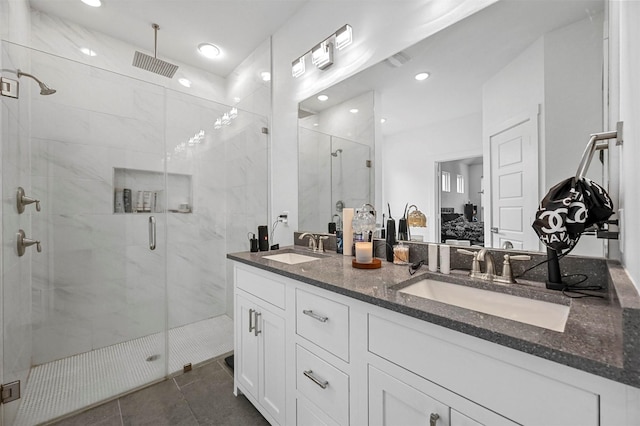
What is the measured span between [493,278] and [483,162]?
51cm

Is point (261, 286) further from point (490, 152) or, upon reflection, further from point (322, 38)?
point (322, 38)

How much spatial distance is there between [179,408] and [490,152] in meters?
2.17

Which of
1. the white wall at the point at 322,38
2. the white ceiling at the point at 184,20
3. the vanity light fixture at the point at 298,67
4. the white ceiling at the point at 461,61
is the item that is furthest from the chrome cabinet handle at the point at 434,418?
the white ceiling at the point at 184,20

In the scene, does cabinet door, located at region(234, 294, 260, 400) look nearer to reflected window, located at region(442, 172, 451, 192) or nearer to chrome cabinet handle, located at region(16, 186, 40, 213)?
reflected window, located at region(442, 172, 451, 192)

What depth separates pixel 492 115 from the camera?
1.17m

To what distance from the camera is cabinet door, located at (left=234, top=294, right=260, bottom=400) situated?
147 cm

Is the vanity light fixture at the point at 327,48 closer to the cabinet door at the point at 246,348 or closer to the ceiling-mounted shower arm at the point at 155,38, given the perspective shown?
the ceiling-mounted shower arm at the point at 155,38

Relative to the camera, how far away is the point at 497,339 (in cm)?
59

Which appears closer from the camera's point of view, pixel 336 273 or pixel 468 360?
pixel 468 360

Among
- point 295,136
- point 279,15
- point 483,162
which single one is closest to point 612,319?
point 483,162

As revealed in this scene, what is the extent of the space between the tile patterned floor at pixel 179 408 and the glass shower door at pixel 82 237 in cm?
12

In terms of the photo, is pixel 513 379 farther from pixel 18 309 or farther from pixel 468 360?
pixel 18 309

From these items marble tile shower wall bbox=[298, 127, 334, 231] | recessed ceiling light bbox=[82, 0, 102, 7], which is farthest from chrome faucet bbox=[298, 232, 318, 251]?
recessed ceiling light bbox=[82, 0, 102, 7]

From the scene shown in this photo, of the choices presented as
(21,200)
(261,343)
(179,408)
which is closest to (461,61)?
(261,343)
